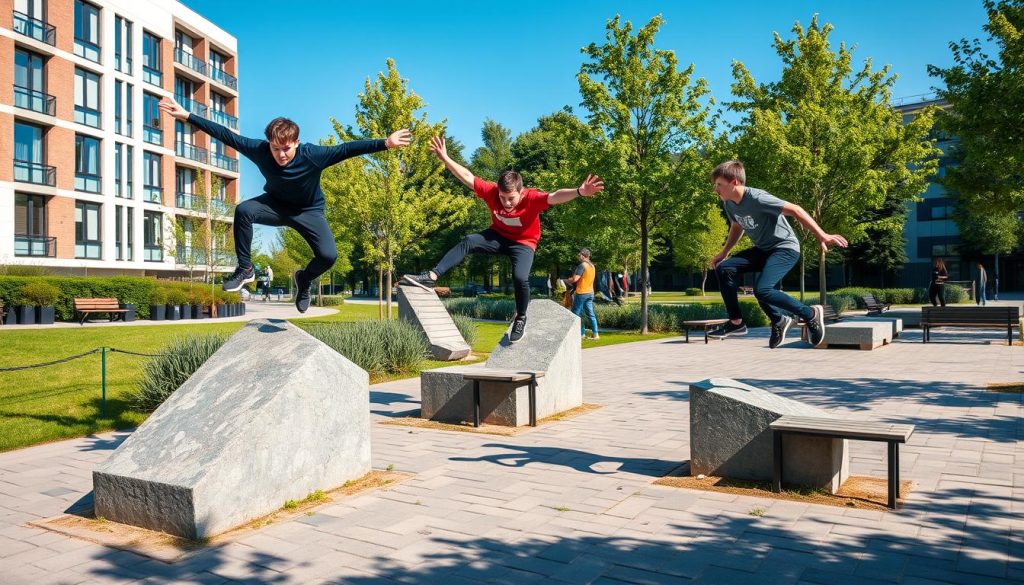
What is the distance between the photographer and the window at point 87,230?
37562 mm

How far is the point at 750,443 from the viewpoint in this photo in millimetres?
6438

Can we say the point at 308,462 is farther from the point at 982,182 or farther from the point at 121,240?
the point at 121,240

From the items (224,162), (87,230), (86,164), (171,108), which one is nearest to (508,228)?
(171,108)

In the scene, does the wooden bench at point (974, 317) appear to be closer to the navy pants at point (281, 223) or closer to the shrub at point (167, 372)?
the navy pants at point (281, 223)

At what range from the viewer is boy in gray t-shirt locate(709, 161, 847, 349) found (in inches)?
259

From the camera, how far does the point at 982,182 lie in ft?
67.5

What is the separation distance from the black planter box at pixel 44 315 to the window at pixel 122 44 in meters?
20.5

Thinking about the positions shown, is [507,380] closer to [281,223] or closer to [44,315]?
[281,223]

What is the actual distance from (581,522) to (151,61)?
46538 millimetres

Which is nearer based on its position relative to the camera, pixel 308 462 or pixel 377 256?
pixel 308 462

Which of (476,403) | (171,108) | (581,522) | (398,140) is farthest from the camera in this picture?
(476,403)

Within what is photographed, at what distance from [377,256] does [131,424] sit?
14.7 m

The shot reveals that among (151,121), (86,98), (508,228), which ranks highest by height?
(86,98)

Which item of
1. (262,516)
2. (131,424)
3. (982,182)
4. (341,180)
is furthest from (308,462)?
(982,182)
